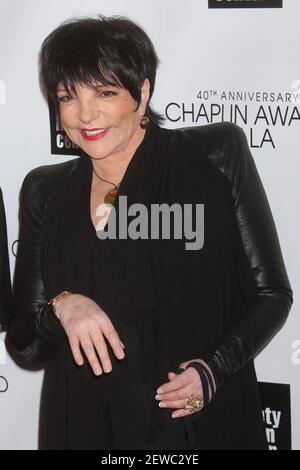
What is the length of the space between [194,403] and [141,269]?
295 millimetres

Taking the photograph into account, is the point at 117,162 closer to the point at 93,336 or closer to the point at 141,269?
the point at 141,269

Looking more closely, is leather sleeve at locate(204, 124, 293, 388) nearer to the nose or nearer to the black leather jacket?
the black leather jacket

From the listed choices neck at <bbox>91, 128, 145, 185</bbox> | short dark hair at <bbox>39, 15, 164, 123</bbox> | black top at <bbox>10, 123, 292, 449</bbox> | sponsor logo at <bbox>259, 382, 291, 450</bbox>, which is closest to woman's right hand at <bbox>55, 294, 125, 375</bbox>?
black top at <bbox>10, 123, 292, 449</bbox>

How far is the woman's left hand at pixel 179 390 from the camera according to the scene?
151cm

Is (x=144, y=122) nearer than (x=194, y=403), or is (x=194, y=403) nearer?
(x=194, y=403)

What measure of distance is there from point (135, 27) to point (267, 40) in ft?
1.54

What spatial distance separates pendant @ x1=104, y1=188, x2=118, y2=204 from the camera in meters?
1.74

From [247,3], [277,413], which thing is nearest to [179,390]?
[277,413]

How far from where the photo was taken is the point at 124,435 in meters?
1.66

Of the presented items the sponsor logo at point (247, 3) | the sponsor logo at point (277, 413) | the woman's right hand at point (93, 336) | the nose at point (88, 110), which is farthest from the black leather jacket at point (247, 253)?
the sponsor logo at point (277, 413)

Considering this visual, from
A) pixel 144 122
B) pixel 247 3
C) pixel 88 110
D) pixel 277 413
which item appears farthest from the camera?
pixel 277 413

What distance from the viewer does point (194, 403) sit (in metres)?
1.52

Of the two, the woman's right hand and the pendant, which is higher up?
the pendant
